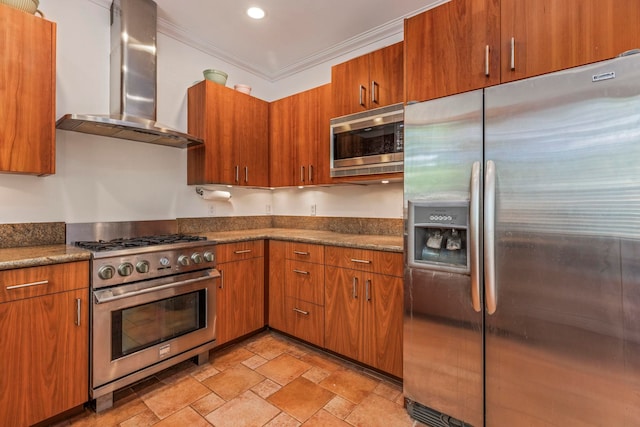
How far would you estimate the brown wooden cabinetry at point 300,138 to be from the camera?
9.27ft

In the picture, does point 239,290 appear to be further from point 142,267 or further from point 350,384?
point 350,384

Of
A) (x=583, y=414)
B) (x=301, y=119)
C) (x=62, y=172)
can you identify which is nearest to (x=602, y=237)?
(x=583, y=414)

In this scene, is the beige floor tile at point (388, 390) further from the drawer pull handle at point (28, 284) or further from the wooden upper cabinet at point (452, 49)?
the drawer pull handle at point (28, 284)

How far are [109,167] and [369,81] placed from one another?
2190 millimetres

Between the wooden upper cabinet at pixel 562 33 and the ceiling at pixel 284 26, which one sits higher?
the ceiling at pixel 284 26

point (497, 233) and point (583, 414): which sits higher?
point (497, 233)

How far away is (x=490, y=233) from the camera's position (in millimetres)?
1492

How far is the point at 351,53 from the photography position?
9.97 feet

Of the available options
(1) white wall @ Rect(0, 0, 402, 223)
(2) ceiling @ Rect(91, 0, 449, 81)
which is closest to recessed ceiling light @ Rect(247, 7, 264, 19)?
(2) ceiling @ Rect(91, 0, 449, 81)

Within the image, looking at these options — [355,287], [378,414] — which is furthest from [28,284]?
[378,414]

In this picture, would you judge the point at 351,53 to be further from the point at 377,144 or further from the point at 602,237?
the point at 602,237

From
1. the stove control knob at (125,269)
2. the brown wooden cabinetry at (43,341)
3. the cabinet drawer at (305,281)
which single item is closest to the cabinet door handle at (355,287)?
the cabinet drawer at (305,281)

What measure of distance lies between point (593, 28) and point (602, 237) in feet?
3.04

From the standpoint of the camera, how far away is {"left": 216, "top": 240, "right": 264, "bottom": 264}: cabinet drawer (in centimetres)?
249
